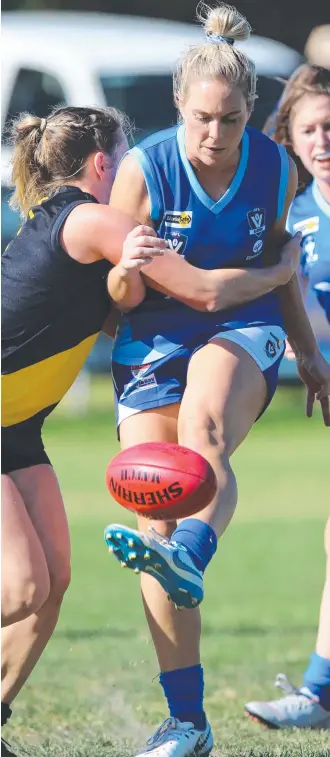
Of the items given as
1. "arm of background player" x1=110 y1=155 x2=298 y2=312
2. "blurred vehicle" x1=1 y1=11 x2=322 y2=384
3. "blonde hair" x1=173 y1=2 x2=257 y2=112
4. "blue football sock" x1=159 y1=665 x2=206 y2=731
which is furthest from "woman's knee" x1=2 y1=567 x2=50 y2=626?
"blurred vehicle" x1=1 y1=11 x2=322 y2=384

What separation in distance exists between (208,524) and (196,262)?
0.73 meters

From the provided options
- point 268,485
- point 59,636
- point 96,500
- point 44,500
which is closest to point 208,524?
point 44,500

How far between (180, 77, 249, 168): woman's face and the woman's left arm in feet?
0.93

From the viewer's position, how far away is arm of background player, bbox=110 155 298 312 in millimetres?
3223

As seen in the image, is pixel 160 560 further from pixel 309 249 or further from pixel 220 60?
pixel 309 249

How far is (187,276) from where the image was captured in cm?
322

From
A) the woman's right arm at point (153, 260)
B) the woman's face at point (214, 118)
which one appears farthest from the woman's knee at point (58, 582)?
the woman's face at point (214, 118)

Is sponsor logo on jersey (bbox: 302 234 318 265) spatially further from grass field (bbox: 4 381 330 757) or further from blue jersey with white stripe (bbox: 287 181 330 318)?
grass field (bbox: 4 381 330 757)

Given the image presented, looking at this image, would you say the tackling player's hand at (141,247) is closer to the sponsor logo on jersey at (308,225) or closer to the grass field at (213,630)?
the sponsor logo on jersey at (308,225)

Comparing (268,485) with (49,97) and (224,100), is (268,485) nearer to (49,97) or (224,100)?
(49,97)

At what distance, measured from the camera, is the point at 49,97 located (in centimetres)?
1495

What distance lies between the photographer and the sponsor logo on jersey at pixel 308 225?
4.15m

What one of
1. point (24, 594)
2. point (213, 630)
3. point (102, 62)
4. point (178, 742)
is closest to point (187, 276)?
point (24, 594)

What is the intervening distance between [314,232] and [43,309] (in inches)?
46.6
